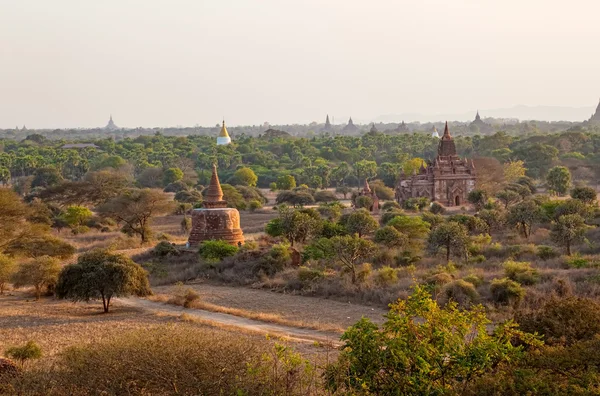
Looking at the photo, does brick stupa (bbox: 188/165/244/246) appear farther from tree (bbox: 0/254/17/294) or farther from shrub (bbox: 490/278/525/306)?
shrub (bbox: 490/278/525/306)

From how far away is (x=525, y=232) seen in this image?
3131cm

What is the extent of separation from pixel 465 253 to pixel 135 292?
12818 mm

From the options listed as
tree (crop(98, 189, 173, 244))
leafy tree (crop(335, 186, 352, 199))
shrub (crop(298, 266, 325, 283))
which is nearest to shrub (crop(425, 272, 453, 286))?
shrub (crop(298, 266, 325, 283))

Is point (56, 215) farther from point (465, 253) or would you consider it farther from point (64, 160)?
point (64, 160)

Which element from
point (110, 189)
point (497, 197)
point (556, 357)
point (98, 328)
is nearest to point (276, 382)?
point (556, 357)

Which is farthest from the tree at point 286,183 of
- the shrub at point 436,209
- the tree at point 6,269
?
the tree at point 6,269

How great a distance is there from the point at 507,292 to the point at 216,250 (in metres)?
13.7

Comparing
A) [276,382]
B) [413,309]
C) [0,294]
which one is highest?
[413,309]

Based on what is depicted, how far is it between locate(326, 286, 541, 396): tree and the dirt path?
22.6 ft

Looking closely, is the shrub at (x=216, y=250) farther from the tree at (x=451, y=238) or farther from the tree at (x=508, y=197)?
the tree at (x=508, y=197)

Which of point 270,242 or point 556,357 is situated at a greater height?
point 556,357

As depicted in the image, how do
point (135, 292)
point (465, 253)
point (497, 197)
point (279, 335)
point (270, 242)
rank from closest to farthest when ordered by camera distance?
point (279, 335) < point (135, 292) < point (465, 253) < point (270, 242) < point (497, 197)

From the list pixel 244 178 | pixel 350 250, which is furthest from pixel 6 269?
pixel 244 178

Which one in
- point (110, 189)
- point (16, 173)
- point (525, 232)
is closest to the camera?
point (525, 232)
